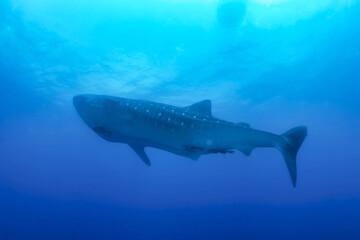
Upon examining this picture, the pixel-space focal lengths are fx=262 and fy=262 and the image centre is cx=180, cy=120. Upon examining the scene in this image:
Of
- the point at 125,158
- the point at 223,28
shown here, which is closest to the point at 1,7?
the point at 223,28

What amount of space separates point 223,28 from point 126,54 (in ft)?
24.7

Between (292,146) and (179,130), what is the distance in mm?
2116

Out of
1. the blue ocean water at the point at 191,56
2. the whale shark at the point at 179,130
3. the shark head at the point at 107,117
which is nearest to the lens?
the whale shark at the point at 179,130

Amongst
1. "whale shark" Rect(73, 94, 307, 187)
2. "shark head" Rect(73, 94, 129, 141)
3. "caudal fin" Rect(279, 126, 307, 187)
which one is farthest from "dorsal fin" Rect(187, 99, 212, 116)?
"caudal fin" Rect(279, 126, 307, 187)

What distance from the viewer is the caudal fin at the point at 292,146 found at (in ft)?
15.7

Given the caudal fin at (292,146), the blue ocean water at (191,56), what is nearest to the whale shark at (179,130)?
the caudal fin at (292,146)

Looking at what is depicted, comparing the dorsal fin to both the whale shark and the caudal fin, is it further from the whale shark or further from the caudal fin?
the caudal fin

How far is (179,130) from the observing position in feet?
16.3

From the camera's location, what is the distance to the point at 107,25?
17.4 metres

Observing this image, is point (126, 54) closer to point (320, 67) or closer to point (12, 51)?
point (12, 51)

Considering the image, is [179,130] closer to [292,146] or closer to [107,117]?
[107,117]

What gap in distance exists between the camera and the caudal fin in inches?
189

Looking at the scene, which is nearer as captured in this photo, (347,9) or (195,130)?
(195,130)

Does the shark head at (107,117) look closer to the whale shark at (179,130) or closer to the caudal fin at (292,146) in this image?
the whale shark at (179,130)
